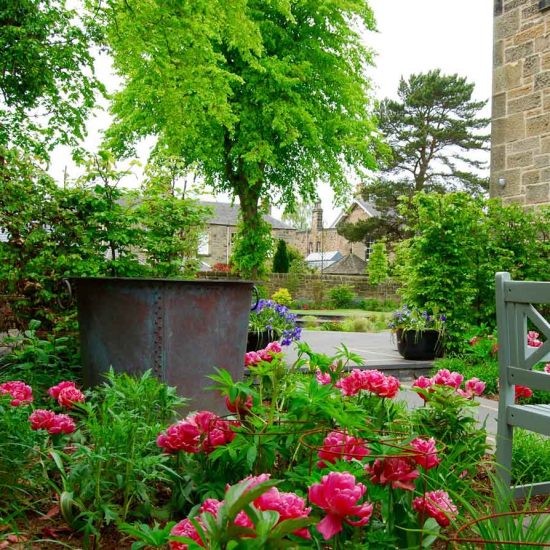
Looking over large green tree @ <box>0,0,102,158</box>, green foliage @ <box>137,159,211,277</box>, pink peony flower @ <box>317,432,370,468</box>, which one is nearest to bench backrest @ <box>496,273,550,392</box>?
pink peony flower @ <box>317,432,370,468</box>

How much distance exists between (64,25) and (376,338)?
295 inches

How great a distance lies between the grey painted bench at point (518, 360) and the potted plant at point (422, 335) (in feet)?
15.9

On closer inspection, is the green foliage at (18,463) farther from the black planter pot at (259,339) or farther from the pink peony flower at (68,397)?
the black planter pot at (259,339)

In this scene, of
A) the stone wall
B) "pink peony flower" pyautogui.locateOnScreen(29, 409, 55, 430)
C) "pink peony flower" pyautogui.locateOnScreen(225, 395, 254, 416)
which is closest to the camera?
"pink peony flower" pyautogui.locateOnScreen(225, 395, 254, 416)

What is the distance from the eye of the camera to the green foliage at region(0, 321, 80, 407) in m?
3.85

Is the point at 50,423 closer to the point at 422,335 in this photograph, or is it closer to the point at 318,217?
the point at 422,335

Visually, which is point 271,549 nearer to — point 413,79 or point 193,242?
point 193,242

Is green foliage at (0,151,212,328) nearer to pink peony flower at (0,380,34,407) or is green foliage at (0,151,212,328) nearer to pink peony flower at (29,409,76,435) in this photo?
pink peony flower at (0,380,34,407)

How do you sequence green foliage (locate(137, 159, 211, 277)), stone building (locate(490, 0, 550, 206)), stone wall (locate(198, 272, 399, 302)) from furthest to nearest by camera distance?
stone wall (locate(198, 272, 399, 302))
stone building (locate(490, 0, 550, 206))
green foliage (locate(137, 159, 211, 277))

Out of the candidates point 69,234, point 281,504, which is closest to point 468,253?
point 69,234

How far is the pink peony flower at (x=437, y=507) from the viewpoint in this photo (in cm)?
134

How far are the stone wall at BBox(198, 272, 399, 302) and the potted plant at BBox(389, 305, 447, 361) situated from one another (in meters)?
16.1

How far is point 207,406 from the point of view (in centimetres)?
397

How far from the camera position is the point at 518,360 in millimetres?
2365
